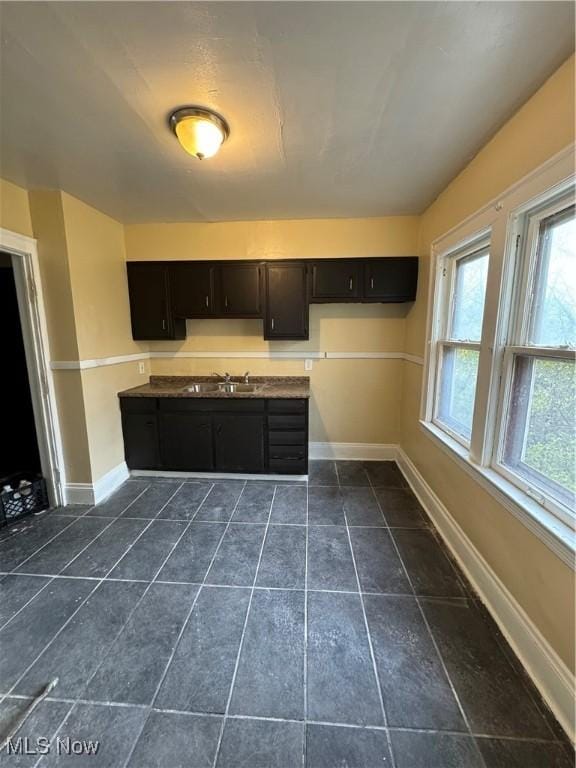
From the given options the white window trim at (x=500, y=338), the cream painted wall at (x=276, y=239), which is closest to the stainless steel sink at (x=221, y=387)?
the cream painted wall at (x=276, y=239)

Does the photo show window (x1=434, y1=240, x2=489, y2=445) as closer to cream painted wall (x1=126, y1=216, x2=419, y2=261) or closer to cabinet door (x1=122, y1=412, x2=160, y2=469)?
cream painted wall (x1=126, y1=216, x2=419, y2=261)

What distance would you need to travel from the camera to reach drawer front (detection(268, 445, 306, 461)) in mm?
2922

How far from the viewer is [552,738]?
1.07 m

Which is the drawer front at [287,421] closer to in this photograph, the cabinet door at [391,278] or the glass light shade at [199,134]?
the cabinet door at [391,278]

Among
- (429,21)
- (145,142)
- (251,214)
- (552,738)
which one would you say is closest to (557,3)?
(429,21)

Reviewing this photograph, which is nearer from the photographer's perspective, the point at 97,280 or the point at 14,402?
the point at 97,280

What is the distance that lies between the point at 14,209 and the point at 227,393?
6.78 feet

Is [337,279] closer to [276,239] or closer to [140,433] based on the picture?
[276,239]

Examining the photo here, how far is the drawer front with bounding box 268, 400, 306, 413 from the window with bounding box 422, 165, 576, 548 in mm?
1308

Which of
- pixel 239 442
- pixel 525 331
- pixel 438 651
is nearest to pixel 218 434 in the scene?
pixel 239 442

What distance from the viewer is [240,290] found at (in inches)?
118

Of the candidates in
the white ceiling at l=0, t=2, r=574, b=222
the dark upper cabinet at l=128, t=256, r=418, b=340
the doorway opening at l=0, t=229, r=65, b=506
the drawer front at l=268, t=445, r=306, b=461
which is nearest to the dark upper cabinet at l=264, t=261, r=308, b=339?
the dark upper cabinet at l=128, t=256, r=418, b=340

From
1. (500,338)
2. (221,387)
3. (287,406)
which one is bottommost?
(287,406)

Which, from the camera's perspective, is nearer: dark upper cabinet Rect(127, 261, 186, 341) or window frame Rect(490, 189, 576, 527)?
window frame Rect(490, 189, 576, 527)
